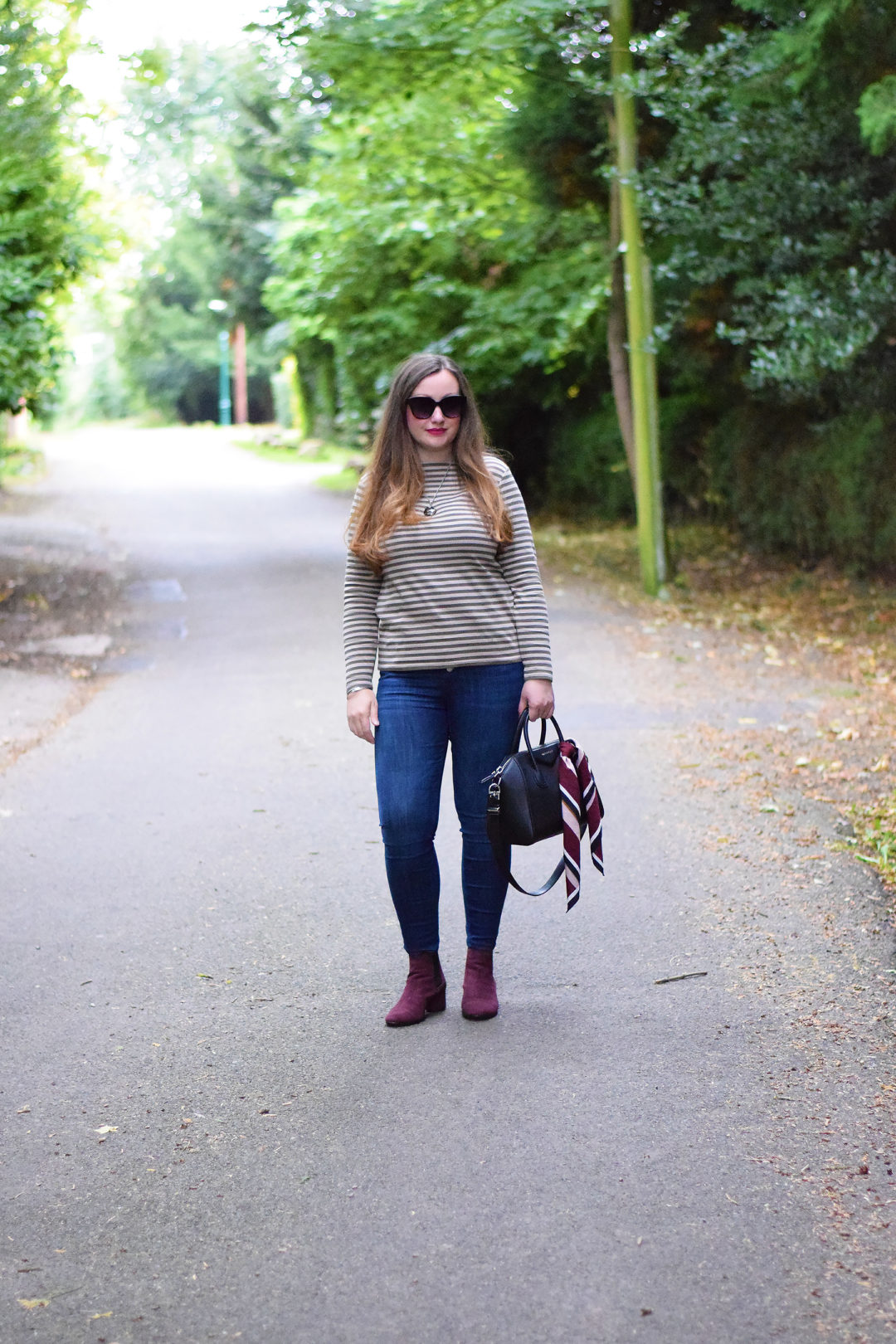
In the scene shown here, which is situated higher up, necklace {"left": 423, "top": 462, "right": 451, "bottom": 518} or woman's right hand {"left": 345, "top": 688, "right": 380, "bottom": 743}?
necklace {"left": 423, "top": 462, "right": 451, "bottom": 518}

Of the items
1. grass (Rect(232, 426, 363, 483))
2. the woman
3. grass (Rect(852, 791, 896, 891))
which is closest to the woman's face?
the woman

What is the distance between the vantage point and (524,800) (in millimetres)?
4168

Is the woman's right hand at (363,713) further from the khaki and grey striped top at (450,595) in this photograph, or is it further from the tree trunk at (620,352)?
the tree trunk at (620,352)

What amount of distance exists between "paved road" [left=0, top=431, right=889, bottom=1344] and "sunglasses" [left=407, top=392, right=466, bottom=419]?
6.11 ft

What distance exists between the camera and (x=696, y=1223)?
3221 mm

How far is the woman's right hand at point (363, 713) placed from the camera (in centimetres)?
430

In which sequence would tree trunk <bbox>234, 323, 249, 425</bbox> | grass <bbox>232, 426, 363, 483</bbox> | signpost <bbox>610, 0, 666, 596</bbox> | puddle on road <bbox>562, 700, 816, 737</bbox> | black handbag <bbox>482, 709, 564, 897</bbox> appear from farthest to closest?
tree trunk <bbox>234, 323, 249, 425</bbox>
grass <bbox>232, 426, 363, 483</bbox>
signpost <bbox>610, 0, 666, 596</bbox>
puddle on road <bbox>562, 700, 816, 737</bbox>
black handbag <bbox>482, 709, 564, 897</bbox>

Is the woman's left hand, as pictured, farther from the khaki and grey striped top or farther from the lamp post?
the lamp post

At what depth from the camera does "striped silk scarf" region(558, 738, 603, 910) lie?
14.0ft

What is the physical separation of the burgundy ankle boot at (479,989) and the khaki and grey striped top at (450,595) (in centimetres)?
90

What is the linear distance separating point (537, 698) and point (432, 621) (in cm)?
39

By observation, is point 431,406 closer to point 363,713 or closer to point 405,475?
point 405,475

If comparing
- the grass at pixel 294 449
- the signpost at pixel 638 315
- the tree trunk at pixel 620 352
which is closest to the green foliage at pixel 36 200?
the signpost at pixel 638 315

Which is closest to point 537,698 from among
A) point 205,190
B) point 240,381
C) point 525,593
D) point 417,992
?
point 525,593
